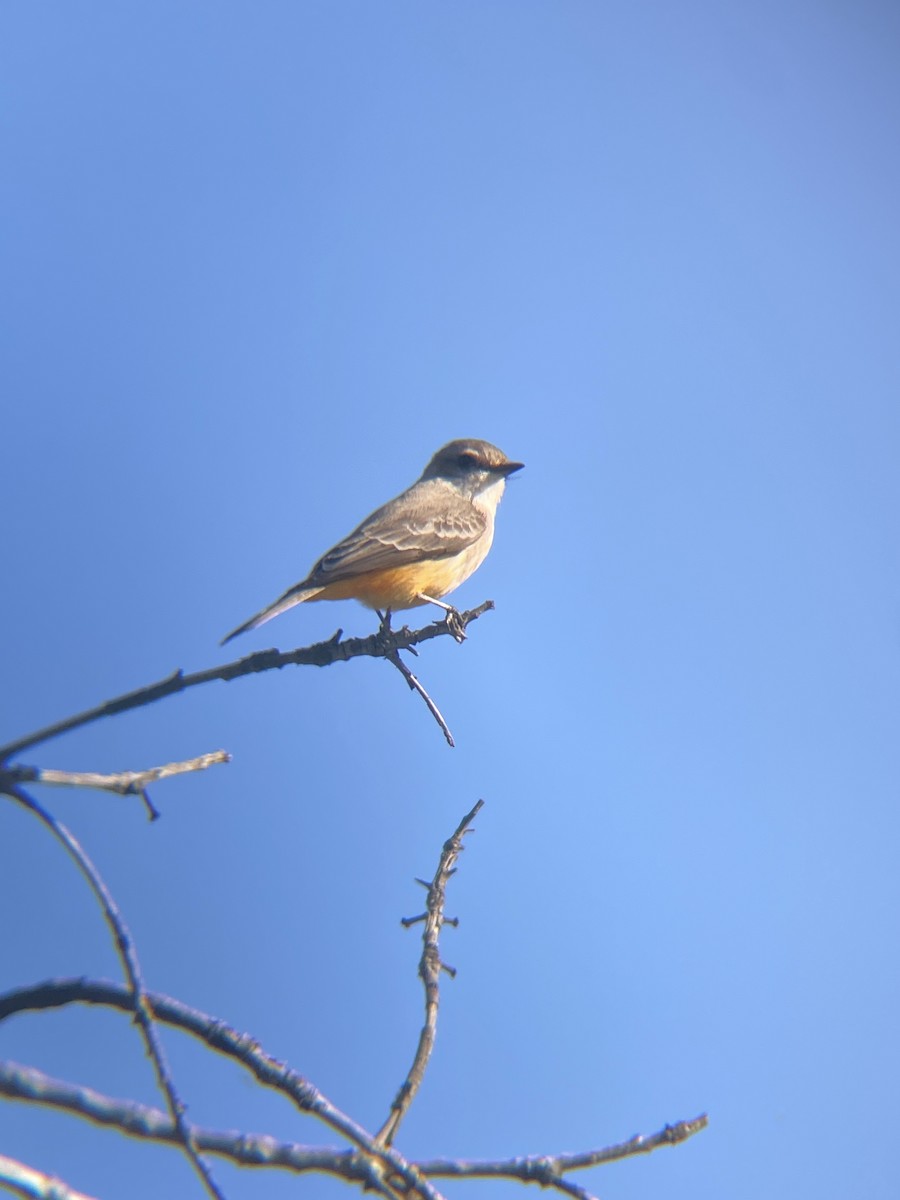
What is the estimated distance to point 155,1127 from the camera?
1.40 metres

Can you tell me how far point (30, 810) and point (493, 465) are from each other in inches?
229

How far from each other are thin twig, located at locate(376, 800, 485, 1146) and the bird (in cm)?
205

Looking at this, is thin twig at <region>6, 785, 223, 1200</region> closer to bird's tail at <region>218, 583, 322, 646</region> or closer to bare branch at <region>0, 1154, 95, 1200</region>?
bare branch at <region>0, 1154, 95, 1200</region>

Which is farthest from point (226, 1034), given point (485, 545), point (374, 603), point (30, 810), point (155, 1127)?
point (485, 545)

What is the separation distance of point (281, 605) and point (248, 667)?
108 inches

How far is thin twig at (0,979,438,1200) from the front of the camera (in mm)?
1459

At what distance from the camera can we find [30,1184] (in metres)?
1.25

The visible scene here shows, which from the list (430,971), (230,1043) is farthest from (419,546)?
(230,1043)

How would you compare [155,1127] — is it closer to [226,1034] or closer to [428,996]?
[226,1034]

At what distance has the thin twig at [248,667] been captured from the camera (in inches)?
61.9

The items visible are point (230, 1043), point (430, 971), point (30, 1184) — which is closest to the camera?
point (30, 1184)

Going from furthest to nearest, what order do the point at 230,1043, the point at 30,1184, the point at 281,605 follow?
the point at 281,605
the point at 230,1043
the point at 30,1184

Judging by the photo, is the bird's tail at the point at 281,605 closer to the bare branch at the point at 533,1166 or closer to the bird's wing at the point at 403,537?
the bird's wing at the point at 403,537

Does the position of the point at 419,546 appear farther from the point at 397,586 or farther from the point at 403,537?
the point at 397,586
